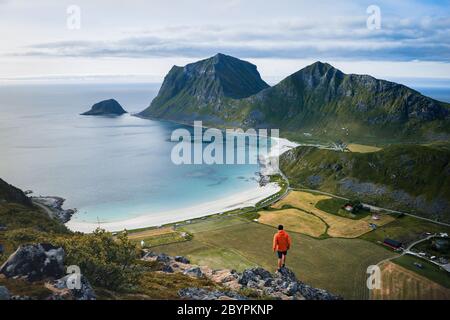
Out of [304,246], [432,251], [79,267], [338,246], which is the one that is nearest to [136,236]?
[304,246]

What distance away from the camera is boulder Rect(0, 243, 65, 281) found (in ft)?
133

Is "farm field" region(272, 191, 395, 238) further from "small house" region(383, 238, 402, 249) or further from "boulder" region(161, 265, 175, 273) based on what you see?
"boulder" region(161, 265, 175, 273)

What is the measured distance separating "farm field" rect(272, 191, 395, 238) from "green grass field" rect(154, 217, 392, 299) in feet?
23.3

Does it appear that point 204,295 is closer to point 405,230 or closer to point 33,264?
point 33,264

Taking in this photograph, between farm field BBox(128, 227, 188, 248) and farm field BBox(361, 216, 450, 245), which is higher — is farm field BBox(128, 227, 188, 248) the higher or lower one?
the lower one

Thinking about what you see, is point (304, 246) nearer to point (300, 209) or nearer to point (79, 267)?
point (300, 209)

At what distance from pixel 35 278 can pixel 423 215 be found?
127992mm

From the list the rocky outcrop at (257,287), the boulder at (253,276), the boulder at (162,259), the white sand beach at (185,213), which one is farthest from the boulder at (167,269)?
the white sand beach at (185,213)

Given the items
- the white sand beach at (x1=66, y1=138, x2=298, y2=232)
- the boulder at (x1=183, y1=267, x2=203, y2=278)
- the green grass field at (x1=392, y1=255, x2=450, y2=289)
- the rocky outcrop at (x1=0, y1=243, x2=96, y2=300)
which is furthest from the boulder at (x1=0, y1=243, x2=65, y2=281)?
the green grass field at (x1=392, y1=255, x2=450, y2=289)

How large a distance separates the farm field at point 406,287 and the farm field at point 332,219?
27.8 metres

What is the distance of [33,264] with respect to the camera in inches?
1629

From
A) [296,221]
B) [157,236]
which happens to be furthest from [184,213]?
[296,221]

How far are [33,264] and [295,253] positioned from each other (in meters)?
73.3

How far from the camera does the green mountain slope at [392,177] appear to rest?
13612 cm
